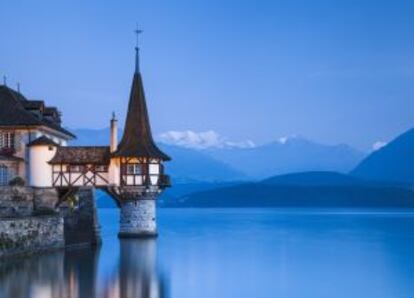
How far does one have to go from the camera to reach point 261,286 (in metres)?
37.6

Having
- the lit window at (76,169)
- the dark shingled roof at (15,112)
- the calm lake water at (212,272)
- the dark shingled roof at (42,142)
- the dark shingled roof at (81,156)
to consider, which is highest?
the dark shingled roof at (15,112)

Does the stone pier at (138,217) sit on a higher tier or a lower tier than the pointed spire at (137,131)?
lower

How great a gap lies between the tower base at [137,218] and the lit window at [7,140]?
9.80 meters

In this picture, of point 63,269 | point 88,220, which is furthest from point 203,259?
point 63,269

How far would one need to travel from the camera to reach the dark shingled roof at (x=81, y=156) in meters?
53.2

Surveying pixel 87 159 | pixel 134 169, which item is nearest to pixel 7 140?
pixel 87 159

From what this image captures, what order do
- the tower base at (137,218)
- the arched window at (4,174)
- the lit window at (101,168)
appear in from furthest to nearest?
the tower base at (137,218)
the lit window at (101,168)
the arched window at (4,174)

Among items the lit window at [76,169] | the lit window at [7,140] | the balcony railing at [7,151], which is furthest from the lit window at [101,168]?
the lit window at [7,140]

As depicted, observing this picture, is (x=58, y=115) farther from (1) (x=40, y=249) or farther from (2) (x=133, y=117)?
(1) (x=40, y=249)

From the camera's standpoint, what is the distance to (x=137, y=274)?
40406 millimetres

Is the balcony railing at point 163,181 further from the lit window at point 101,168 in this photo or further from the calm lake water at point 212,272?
the calm lake water at point 212,272

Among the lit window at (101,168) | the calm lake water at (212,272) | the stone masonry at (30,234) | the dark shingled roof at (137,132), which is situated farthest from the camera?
the dark shingled roof at (137,132)

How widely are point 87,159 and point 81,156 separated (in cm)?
48

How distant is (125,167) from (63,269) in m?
16.8
